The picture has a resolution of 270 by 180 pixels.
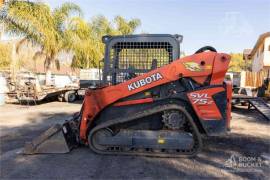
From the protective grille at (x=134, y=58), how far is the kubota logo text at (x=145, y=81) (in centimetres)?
69

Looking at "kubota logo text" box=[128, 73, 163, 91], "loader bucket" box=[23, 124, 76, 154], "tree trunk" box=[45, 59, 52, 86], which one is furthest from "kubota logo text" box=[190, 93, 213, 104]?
"tree trunk" box=[45, 59, 52, 86]

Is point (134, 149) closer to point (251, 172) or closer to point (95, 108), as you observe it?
point (95, 108)

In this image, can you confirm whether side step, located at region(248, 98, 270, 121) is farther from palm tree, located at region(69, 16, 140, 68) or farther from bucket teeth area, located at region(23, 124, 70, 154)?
palm tree, located at region(69, 16, 140, 68)

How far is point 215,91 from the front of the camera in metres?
Result: 5.36

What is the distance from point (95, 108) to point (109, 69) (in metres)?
1.00

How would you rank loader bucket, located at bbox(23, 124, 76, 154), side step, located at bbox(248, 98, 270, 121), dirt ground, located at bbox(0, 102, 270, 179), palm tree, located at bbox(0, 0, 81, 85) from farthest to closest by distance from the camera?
palm tree, located at bbox(0, 0, 81, 85) < side step, located at bbox(248, 98, 270, 121) < loader bucket, located at bbox(23, 124, 76, 154) < dirt ground, located at bbox(0, 102, 270, 179)

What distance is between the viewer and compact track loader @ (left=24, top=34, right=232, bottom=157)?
5.38 metres

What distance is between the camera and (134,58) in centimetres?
634

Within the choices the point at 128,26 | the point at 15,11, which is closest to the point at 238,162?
the point at 15,11

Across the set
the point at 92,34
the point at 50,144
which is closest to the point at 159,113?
the point at 50,144

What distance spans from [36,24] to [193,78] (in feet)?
41.7

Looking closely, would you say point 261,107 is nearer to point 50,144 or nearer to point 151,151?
point 151,151

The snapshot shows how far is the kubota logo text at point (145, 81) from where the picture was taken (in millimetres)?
5488

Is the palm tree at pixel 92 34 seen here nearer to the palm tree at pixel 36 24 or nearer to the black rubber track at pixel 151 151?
the palm tree at pixel 36 24
